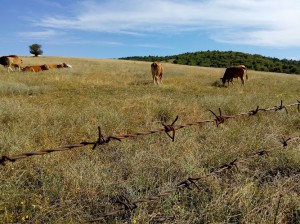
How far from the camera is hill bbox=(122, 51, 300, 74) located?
61.7 meters

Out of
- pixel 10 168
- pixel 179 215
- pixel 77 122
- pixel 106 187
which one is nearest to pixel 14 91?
pixel 77 122

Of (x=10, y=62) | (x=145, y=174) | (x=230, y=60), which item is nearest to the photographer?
(x=145, y=174)

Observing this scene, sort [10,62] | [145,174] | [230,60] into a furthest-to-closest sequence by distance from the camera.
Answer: [230,60], [10,62], [145,174]

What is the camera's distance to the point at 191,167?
3.65 metres

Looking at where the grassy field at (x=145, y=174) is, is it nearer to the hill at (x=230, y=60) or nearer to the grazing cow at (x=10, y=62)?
the grazing cow at (x=10, y=62)

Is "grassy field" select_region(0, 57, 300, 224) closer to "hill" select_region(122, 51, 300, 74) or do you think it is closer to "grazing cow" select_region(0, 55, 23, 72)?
"grazing cow" select_region(0, 55, 23, 72)

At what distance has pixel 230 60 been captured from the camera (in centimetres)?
7431

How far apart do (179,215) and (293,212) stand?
→ 103 cm

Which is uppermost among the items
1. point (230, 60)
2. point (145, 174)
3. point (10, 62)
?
point (230, 60)

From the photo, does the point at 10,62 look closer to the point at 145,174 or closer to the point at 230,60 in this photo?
the point at 145,174

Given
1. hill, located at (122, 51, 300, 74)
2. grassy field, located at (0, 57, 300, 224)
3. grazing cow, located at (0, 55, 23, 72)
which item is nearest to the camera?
grassy field, located at (0, 57, 300, 224)

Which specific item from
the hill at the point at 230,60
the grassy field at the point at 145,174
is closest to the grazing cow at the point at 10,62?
the grassy field at the point at 145,174

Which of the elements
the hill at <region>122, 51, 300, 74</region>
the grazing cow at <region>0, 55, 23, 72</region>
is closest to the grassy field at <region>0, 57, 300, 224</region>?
the grazing cow at <region>0, 55, 23, 72</region>

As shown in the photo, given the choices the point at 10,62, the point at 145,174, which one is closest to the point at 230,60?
the point at 10,62
